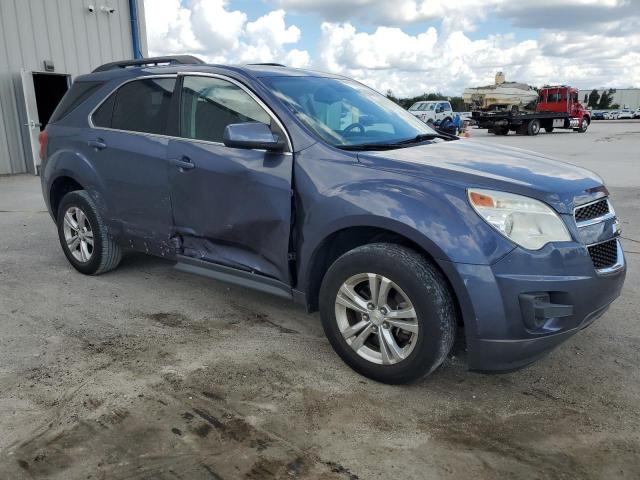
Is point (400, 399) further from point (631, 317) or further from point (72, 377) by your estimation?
point (631, 317)

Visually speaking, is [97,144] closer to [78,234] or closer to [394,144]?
[78,234]

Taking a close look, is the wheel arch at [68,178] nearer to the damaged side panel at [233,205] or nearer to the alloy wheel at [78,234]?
the alloy wheel at [78,234]

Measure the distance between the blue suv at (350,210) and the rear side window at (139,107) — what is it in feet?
0.05

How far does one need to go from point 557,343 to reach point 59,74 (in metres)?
12.8

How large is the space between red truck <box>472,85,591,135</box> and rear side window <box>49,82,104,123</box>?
85.0 feet

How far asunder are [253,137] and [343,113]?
0.73 m

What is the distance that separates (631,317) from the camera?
13.1ft

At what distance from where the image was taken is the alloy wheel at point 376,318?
2.87 meters

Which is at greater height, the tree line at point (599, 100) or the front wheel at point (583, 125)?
the tree line at point (599, 100)

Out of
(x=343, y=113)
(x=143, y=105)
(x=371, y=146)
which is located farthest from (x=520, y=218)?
(x=143, y=105)

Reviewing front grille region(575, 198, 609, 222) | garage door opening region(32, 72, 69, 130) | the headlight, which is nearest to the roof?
the headlight

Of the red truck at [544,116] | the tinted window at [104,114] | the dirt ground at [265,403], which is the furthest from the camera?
the red truck at [544,116]

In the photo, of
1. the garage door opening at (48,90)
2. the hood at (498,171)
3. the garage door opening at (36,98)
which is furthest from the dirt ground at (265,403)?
the garage door opening at (48,90)

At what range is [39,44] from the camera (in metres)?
12.1
